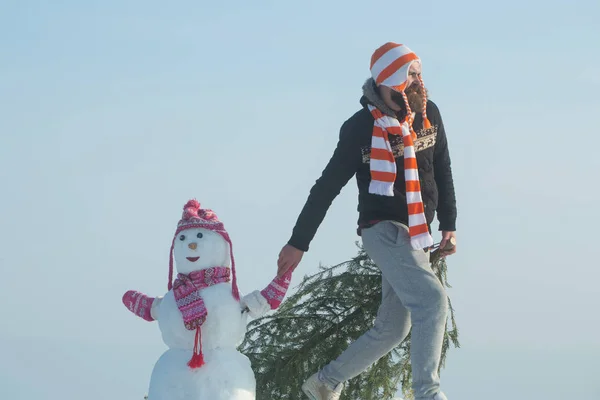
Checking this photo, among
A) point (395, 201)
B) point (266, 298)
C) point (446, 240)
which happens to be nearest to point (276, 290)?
point (266, 298)

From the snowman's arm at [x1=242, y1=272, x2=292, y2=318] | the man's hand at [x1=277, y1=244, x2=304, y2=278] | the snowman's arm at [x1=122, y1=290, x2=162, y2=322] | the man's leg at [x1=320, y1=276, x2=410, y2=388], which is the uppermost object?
the man's hand at [x1=277, y1=244, x2=304, y2=278]

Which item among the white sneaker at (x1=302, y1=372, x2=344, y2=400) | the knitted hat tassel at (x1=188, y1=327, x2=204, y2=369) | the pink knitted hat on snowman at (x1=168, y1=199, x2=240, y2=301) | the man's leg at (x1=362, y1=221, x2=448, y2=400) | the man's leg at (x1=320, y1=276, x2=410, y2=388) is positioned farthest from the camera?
the white sneaker at (x1=302, y1=372, x2=344, y2=400)

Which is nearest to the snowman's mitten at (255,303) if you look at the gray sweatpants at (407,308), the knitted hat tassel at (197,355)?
the knitted hat tassel at (197,355)

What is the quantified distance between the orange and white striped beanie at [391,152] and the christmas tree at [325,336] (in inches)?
45.8

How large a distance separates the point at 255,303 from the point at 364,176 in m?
0.92

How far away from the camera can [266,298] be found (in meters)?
5.54

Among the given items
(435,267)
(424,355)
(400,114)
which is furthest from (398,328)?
(400,114)

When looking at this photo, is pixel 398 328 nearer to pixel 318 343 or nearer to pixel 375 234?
pixel 375 234

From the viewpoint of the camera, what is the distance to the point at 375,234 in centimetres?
568

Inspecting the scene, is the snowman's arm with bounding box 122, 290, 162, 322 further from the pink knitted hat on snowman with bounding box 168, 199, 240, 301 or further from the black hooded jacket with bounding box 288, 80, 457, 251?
the black hooded jacket with bounding box 288, 80, 457, 251

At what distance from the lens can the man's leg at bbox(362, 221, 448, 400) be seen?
5.48 meters

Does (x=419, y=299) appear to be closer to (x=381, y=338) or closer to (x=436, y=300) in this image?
(x=436, y=300)

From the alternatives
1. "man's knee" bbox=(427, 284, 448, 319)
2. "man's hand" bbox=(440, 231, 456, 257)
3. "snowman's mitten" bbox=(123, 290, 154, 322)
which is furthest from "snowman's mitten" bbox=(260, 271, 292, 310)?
"man's hand" bbox=(440, 231, 456, 257)

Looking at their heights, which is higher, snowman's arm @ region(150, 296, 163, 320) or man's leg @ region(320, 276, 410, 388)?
snowman's arm @ region(150, 296, 163, 320)
